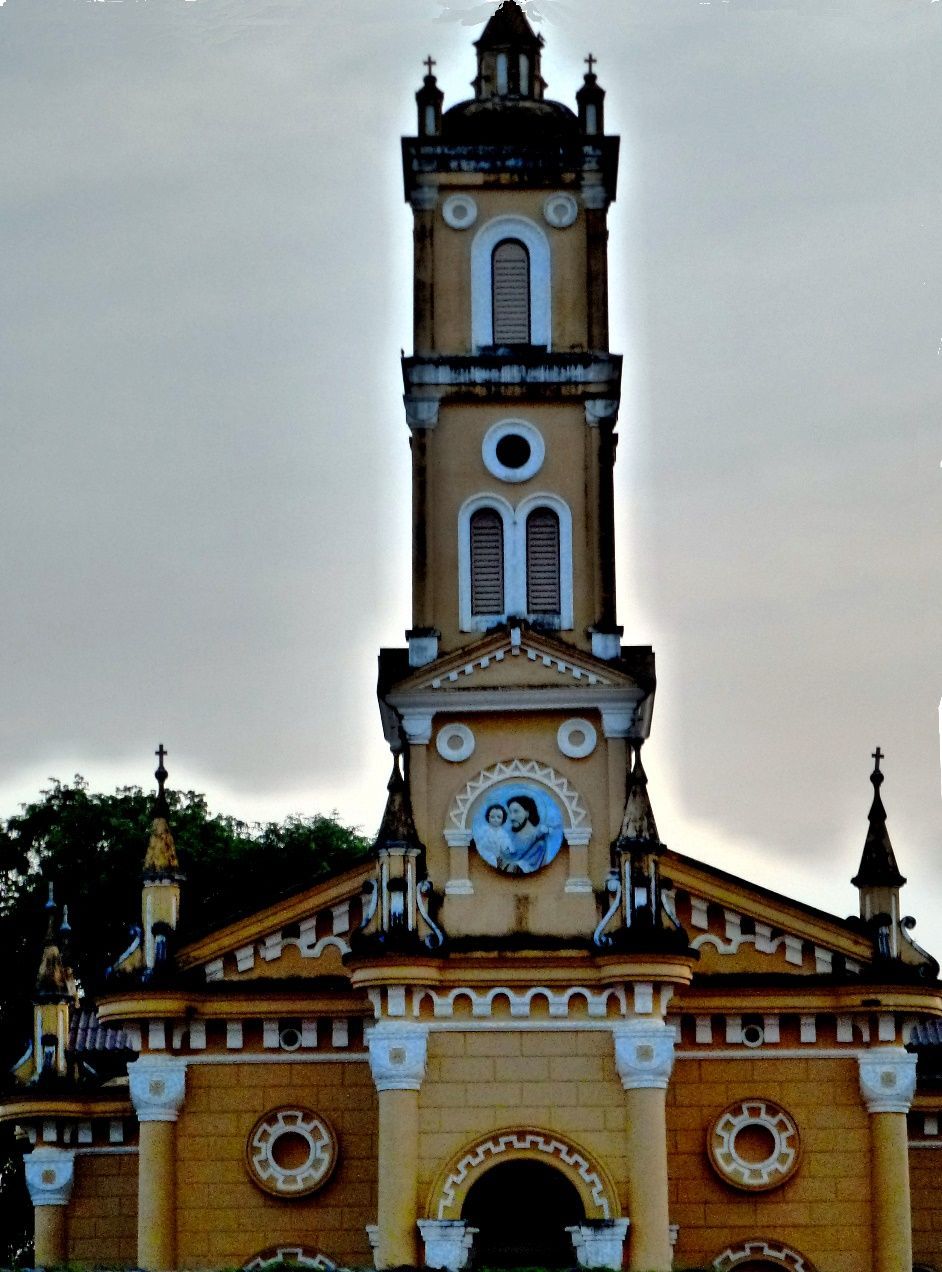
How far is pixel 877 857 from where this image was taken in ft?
144

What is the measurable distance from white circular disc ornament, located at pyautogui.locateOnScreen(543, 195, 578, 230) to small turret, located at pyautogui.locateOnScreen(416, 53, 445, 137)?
2128 mm

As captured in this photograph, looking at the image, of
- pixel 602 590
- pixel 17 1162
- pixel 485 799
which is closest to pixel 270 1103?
pixel 485 799

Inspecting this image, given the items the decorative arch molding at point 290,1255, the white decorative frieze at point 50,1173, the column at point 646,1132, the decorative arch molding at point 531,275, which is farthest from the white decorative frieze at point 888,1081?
the white decorative frieze at point 50,1173

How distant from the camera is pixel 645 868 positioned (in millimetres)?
41844

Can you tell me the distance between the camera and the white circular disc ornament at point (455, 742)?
144ft

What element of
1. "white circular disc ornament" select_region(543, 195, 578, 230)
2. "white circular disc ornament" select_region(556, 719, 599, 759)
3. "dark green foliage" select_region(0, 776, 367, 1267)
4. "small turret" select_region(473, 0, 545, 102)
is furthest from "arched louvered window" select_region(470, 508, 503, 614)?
"dark green foliage" select_region(0, 776, 367, 1267)

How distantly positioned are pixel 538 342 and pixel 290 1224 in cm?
1394

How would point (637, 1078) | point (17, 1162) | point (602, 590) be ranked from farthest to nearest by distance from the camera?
point (17, 1162)
point (602, 590)
point (637, 1078)

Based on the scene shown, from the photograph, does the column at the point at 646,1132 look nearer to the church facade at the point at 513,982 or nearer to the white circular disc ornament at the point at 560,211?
the church facade at the point at 513,982

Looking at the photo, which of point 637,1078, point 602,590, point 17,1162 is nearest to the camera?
point 637,1078

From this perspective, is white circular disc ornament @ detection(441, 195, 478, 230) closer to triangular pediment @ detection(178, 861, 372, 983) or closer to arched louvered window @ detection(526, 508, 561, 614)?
arched louvered window @ detection(526, 508, 561, 614)

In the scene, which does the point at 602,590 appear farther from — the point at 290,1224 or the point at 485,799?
the point at 290,1224

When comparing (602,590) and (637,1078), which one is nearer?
(637,1078)

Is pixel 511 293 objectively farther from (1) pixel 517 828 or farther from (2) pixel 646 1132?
(2) pixel 646 1132
